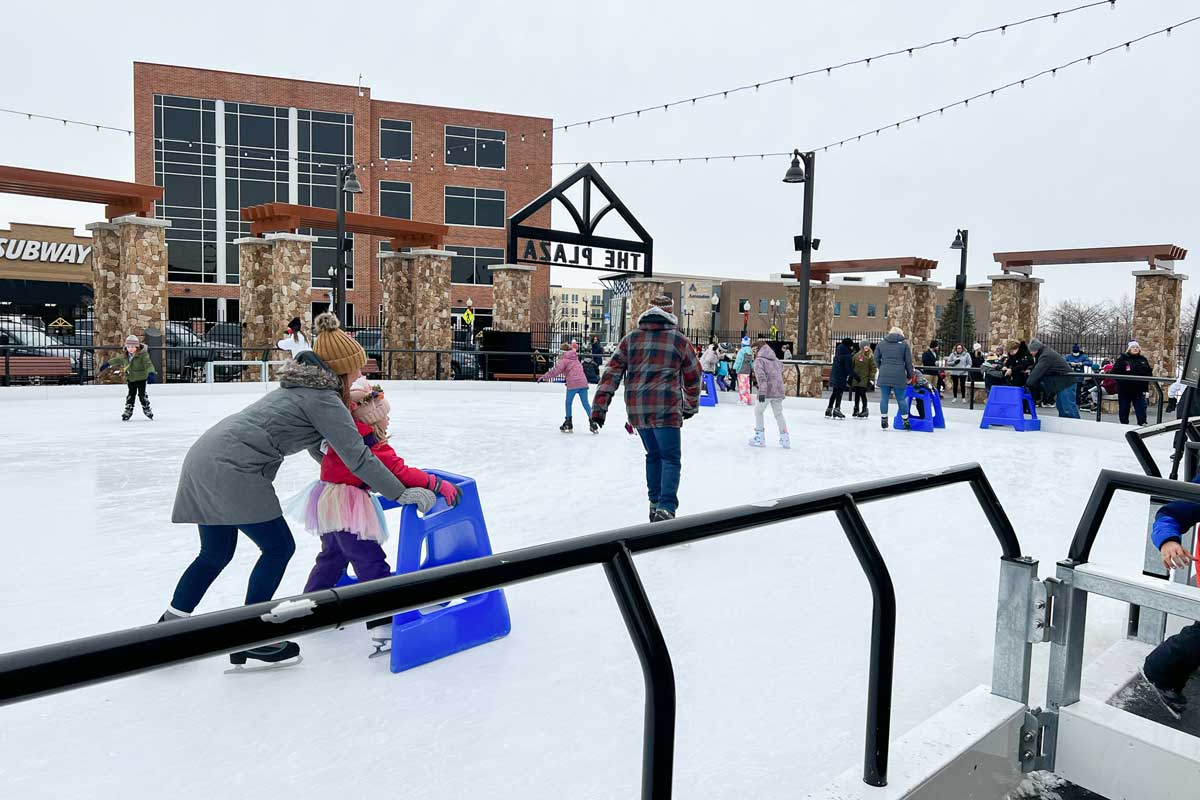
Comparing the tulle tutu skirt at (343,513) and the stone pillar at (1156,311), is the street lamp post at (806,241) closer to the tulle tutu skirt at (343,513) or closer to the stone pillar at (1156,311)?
the stone pillar at (1156,311)

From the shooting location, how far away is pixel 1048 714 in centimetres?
255

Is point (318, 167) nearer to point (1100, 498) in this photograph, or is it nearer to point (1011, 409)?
point (1011, 409)

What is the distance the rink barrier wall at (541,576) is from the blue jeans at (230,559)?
2.13 metres

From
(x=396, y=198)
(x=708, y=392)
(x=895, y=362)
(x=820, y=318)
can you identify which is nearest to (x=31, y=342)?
(x=708, y=392)

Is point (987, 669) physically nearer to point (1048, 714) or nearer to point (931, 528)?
point (1048, 714)

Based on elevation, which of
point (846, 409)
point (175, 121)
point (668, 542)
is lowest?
point (846, 409)

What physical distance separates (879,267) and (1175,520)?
71.4 feet

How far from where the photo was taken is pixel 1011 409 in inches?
514

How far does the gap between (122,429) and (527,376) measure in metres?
12.3

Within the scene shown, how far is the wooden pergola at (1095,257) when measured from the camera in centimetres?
1783

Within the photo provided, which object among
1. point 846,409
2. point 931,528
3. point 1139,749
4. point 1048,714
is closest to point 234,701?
point 1048,714

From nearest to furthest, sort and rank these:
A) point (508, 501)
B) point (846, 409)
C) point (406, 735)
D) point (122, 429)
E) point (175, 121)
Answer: point (406, 735)
point (508, 501)
point (122, 429)
point (846, 409)
point (175, 121)

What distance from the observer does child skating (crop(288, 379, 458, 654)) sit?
3340 mm

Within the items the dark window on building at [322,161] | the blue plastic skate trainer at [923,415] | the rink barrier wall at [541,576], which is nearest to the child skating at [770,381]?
the blue plastic skate trainer at [923,415]
